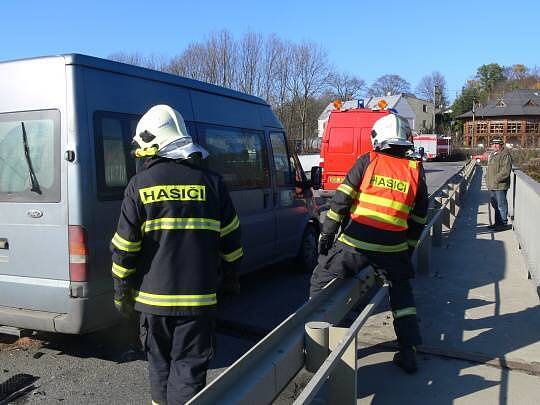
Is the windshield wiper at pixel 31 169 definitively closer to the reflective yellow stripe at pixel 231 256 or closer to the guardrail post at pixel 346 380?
the reflective yellow stripe at pixel 231 256

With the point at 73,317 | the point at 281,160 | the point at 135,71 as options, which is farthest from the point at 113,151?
the point at 281,160

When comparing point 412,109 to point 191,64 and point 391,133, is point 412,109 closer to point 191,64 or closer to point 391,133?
point 191,64

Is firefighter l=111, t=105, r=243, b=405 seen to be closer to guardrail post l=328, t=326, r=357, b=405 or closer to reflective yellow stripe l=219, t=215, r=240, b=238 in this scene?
reflective yellow stripe l=219, t=215, r=240, b=238

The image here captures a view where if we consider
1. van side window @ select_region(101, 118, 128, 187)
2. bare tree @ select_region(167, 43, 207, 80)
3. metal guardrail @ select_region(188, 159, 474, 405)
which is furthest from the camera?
bare tree @ select_region(167, 43, 207, 80)

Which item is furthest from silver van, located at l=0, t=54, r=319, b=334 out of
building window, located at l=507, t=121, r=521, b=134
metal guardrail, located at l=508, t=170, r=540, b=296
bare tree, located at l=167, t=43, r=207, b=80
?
building window, located at l=507, t=121, r=521, b=134

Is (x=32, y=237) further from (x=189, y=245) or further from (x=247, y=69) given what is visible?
(x=247, y=69)

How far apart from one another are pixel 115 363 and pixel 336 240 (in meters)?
2.07

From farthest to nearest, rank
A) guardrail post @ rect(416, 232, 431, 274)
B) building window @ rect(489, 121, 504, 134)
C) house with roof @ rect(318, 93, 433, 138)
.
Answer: house with roof @ rect(318, 93, 433, 138)
building window @ rect(489, 121, 504, 134)
guardrail post @ rect(416, 232, 431, 274)

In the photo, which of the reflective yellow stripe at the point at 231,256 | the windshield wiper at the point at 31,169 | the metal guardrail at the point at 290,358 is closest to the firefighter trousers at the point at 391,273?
the metal guardrail at the point at 290,358

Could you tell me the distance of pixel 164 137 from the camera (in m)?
2.91

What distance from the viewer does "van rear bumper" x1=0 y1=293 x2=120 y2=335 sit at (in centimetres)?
402

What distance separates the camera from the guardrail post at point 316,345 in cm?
302

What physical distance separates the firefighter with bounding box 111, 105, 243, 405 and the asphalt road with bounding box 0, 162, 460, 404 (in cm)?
117

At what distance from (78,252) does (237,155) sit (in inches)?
94.2
